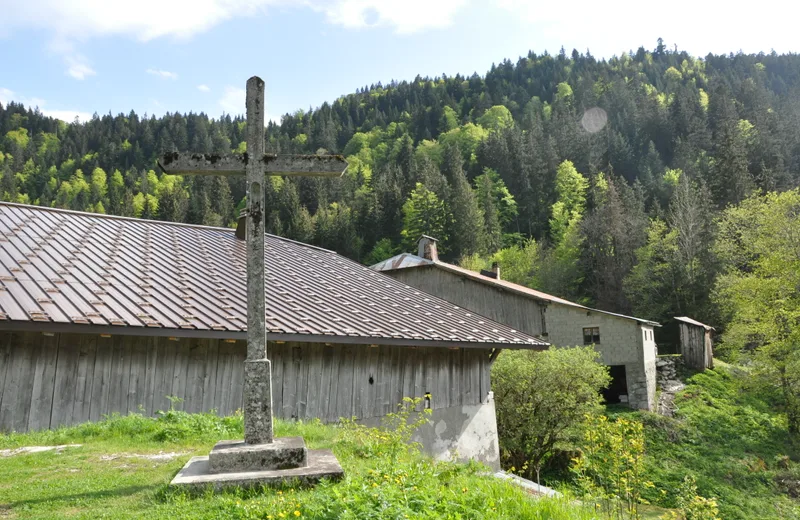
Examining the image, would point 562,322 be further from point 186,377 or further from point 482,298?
point 186,377

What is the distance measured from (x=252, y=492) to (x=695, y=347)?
3548cm

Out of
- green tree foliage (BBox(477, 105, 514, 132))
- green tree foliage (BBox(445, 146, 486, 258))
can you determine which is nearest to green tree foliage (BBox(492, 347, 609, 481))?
green tree foliage (BBox(445, 146, 486, 258))

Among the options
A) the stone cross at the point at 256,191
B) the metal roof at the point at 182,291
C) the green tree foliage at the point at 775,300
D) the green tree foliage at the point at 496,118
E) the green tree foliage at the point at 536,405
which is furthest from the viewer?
the green tree foliage at the point at 496,118

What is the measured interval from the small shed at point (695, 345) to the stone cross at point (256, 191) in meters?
33.6

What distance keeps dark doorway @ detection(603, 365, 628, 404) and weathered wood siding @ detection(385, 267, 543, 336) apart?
15.6 ft

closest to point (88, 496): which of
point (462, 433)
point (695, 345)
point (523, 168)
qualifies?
point (462, 433)

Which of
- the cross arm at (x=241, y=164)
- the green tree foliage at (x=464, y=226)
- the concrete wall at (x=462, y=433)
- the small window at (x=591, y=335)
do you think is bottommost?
the concrete wall at (x=462, y=433)

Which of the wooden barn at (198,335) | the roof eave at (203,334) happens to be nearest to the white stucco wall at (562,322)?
the wooden barn at (198,335)

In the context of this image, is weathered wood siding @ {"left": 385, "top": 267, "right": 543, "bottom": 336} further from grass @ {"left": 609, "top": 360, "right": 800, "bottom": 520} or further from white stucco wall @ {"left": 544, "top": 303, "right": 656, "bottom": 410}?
grass @ {"left": 609, "top": 360, "right": 800, "bottom": 520}

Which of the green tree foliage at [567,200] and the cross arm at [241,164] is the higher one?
the green tree foliage at [567,200]

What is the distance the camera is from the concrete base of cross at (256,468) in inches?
192

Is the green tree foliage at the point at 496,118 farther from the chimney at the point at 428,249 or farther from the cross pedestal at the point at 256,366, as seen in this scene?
the cross pedestal at the point at 256,366

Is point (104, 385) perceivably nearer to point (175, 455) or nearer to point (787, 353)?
point (175, 455)

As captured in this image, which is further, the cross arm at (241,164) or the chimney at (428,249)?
the chimney at (428,249)
